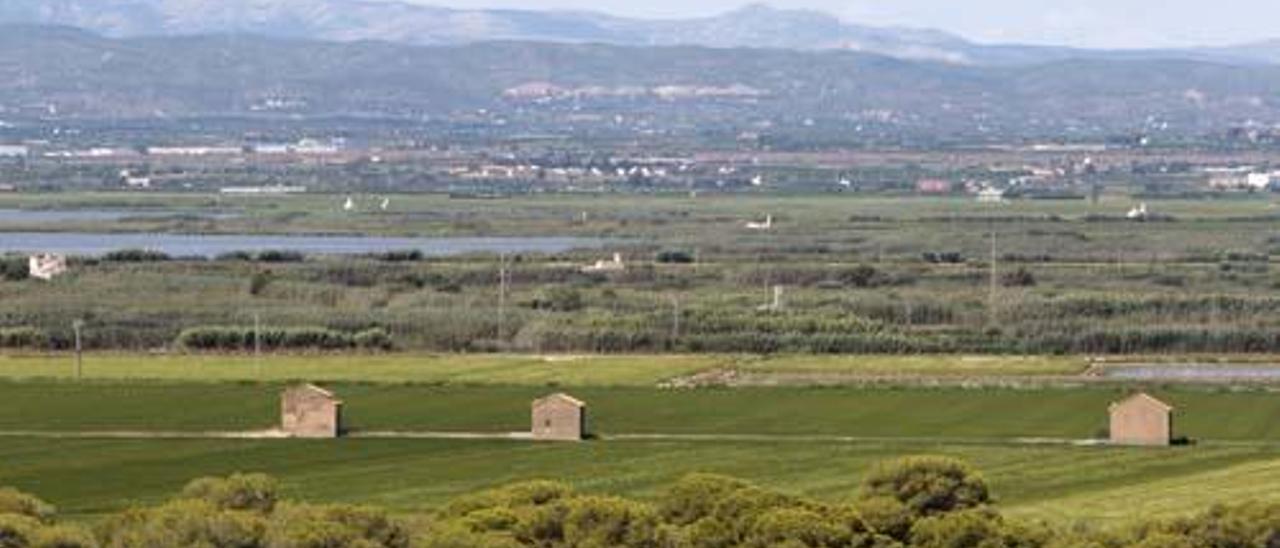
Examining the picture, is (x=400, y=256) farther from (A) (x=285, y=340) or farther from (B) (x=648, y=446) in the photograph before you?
(B) (x=648, y=446)

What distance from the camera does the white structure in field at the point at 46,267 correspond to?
277ft

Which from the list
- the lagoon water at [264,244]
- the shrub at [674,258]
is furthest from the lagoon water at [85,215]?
the shrub at [674,258]

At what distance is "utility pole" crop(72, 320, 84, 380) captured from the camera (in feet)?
198

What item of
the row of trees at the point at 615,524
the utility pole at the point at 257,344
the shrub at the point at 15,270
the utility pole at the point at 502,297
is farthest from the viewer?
the shrub at the point at 15,270

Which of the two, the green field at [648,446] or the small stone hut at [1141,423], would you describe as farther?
the small stone hut at [1141,423]

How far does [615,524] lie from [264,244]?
246ft

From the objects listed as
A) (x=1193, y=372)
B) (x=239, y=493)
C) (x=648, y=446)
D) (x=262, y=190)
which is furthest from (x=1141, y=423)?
(x=262, y=190)

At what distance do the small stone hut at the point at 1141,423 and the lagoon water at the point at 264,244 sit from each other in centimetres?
5108

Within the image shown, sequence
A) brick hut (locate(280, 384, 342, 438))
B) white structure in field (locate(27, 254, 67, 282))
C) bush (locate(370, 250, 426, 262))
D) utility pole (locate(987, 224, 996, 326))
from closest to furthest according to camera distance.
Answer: brick hut (locate(280, 384, 342, 438)) → utility pole (locate(987, 224, 996, 326)) → white structure in field (locate(27, 254, 67, 282)) → bush (locate(370, 250, 426, 262))

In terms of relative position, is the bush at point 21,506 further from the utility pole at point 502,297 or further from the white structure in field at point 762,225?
the white structure in field at point 762,225

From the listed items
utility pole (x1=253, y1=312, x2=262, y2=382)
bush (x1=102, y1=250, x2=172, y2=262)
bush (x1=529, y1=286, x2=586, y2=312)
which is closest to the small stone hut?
utility pole (x1=253, y1=312, x2=262, y2=382)

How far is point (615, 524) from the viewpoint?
112ft

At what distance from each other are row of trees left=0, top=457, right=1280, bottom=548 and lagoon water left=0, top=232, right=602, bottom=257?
62056 millimetres

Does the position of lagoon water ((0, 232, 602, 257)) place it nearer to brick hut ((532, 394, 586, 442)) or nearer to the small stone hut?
brick hut ((532, 394, 586, 442))
